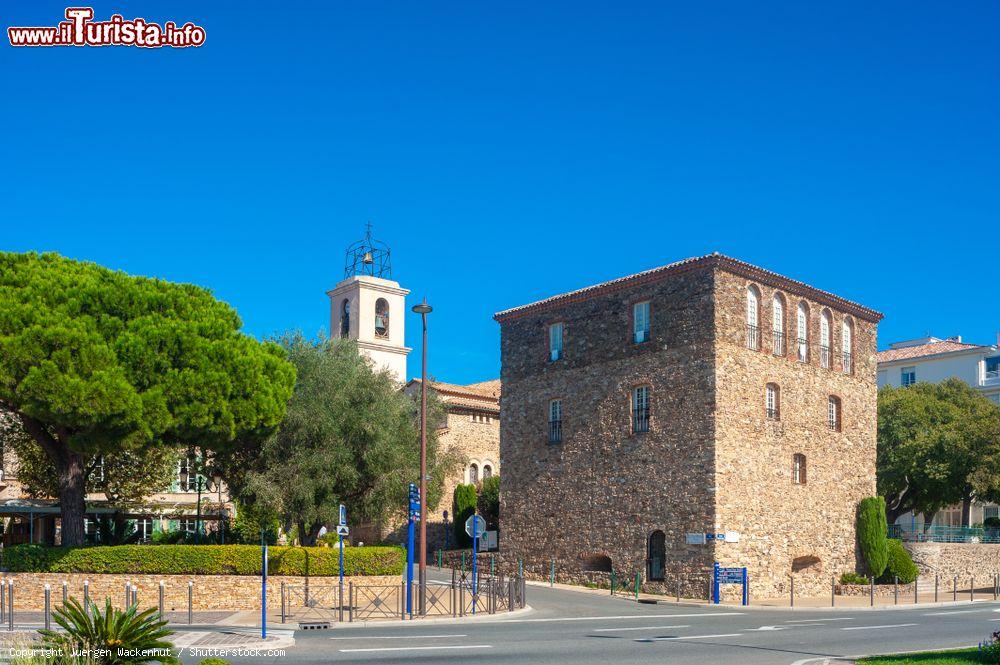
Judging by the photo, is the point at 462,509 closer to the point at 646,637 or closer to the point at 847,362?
the point at 847,362

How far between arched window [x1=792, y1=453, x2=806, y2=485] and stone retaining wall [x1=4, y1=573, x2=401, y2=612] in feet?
64.3

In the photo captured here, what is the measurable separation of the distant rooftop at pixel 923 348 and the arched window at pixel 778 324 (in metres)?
38.4

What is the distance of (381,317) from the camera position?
61406mm

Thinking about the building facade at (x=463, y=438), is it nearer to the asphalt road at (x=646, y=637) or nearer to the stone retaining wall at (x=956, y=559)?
the asphalt road at (x=646, y=637)

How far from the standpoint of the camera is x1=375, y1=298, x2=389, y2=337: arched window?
61.1m

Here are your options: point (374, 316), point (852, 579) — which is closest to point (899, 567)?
point (852, 579)

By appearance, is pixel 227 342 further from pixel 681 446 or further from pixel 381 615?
pixel 681 446

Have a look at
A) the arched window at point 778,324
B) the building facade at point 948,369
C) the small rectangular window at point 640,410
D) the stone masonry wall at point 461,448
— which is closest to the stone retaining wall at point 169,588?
the small rectangular window at point 640,410

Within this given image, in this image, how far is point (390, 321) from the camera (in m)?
61.6

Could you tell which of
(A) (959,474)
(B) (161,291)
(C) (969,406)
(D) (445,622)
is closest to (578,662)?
(D) (445,622)

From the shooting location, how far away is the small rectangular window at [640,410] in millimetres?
36750

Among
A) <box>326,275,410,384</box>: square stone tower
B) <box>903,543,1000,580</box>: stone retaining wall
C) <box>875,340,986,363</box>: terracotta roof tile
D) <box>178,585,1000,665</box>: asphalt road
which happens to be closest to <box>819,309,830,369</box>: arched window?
<box>903,543,1000,580</box>: stone retaining wall

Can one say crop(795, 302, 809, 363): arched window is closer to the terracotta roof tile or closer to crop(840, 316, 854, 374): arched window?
crop(840, 316, 854, 374): arched window

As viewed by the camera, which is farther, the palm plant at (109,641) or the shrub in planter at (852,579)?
the shrub in planter at (852,579)
